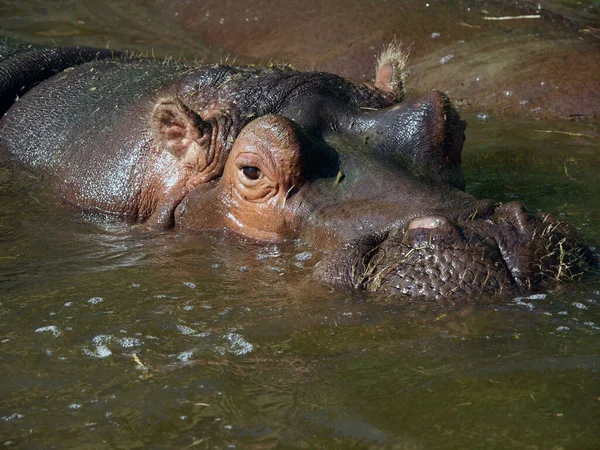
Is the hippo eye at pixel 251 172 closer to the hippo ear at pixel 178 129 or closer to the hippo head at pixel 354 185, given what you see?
the hippo head at pixel 354 185

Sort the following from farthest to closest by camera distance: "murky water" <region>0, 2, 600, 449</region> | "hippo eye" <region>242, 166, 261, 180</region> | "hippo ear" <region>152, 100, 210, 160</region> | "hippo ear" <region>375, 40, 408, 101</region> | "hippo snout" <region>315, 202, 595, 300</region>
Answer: "hippo ear" <region>375, 40, 408, 101</region>
"hippo ear" <region>152, 100, 210, 160</region>
"hippo eye" <region>242, 166, 261, 180</region>
"hippo snout" <region>315, 202, 595, 300</region>
"murky water" <region>0, 2, 600, 449</region>

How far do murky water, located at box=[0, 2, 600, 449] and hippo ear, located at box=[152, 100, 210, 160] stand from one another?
52cm

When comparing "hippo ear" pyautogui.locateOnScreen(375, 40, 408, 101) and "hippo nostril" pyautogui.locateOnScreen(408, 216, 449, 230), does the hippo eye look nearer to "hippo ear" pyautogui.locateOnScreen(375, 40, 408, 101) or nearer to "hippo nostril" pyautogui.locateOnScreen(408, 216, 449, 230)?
"hippo nostril" pyautogui.locateOnScreen(408, 216, 449, 230)

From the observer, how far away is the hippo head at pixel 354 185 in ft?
14.3

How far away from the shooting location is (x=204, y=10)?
11641 millimetres

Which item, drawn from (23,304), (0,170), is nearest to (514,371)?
(23,304)

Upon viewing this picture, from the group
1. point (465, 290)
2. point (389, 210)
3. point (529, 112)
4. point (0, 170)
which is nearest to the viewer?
point (465, 290)

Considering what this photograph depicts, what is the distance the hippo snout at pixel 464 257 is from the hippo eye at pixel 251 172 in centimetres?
80

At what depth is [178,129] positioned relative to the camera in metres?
5.61

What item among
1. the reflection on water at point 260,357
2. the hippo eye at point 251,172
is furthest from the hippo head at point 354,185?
the reflection on water at point 260,357

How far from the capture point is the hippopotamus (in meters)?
4.40

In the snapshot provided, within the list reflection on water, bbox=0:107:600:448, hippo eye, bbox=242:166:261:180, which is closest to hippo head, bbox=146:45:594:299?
hippo eye, bbox=242:166:261:180

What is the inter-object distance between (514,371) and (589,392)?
0.32 meters

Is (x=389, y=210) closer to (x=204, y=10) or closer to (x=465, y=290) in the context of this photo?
(x=465, y=290)
